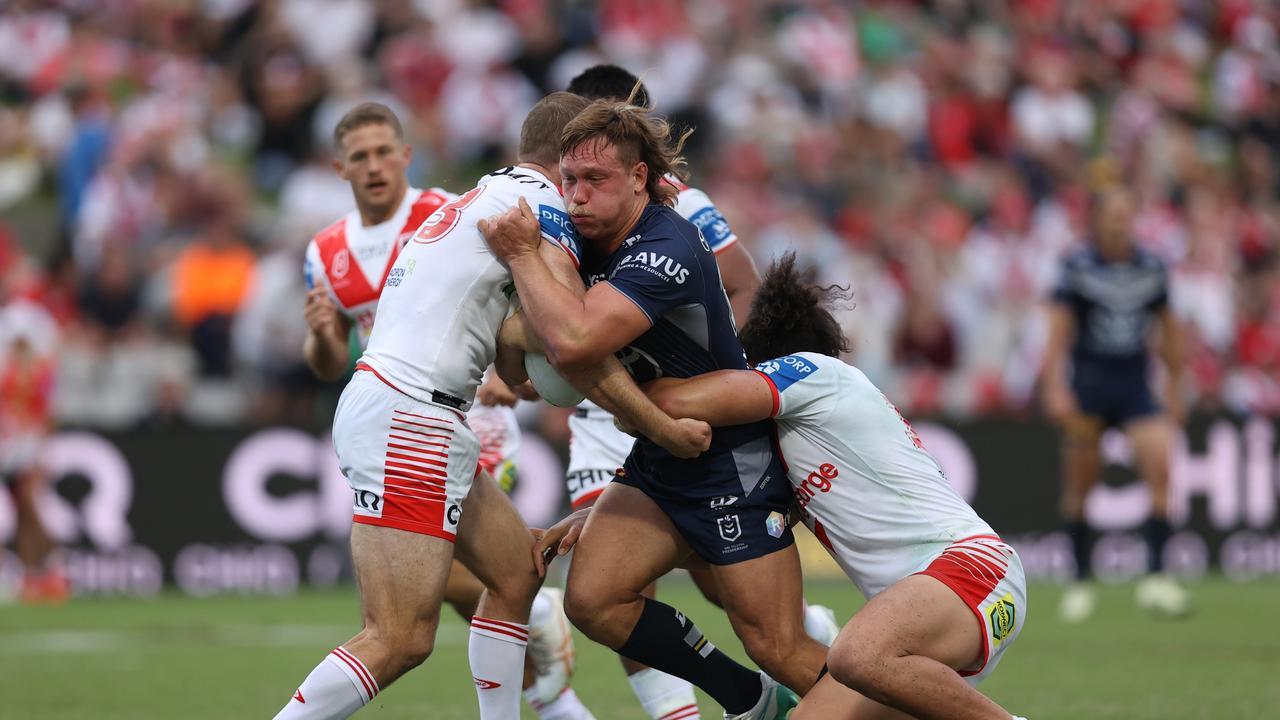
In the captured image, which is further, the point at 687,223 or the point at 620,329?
the point at 687,223

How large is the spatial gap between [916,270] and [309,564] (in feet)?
23.5

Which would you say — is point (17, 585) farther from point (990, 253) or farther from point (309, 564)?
point (990, 253)

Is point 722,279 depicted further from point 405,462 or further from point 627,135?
point 405,462

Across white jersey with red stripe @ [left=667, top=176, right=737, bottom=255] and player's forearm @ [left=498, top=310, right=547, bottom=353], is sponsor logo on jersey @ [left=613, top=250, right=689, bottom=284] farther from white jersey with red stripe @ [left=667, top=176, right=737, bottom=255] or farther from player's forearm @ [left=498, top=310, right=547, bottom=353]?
white jersey with red stripe @ [left=667, top=176, right=737, bottom=255]

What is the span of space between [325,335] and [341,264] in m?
0.41

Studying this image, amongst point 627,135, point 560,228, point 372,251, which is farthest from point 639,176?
point 372,251

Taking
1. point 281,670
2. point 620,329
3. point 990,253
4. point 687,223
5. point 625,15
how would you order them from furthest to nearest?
point 625,15 < point 990,253 < point 281,670 < point 687,223 < point 620,329

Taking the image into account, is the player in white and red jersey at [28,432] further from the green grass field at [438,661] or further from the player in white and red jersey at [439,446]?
the player in white and red jersey at [439,446]

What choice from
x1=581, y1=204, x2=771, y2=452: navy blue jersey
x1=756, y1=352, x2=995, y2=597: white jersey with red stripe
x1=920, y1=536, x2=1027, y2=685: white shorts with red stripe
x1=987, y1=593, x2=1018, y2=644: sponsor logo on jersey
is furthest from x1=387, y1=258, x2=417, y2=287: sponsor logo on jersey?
x1=987, y1=593, x2=1018, y2=644: sponsor logo on jersey

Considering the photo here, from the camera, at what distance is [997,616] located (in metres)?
6.06

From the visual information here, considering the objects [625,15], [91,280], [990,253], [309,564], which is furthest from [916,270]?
[91,280]

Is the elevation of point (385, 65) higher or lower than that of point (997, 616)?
higher

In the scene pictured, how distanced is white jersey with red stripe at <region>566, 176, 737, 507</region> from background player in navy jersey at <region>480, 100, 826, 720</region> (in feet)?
3.87

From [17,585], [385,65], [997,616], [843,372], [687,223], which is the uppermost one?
[385,65]
